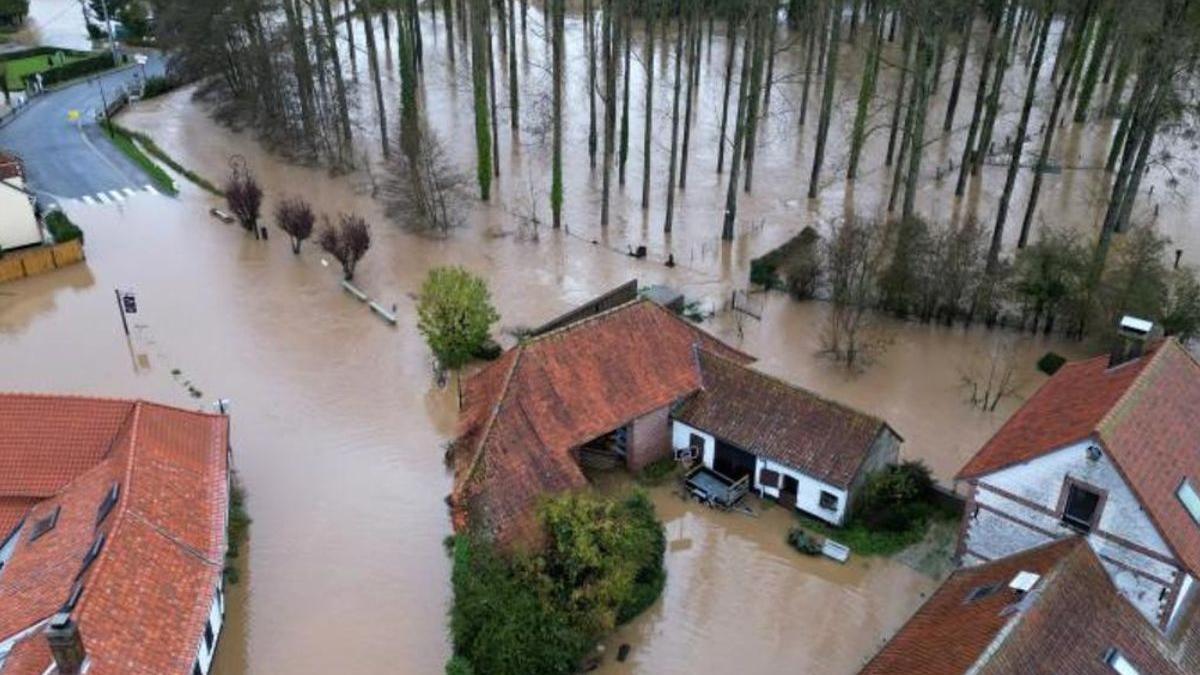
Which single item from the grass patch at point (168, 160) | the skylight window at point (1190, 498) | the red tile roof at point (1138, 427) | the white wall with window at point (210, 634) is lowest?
the white wall with window at point (210, 634)

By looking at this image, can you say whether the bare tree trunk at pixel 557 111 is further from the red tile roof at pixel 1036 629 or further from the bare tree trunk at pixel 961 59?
the red tile roof at pixel 1036 629

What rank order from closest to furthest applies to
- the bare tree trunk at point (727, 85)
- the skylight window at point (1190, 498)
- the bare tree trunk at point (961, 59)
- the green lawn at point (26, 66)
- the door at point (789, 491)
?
the skylight window at point (1190, 498) → the door at point (789, 491) → the bare tree trunk at point (961, 59) → the bare tree trunk at point (727, 85) → the green lawn at point (26, 66)

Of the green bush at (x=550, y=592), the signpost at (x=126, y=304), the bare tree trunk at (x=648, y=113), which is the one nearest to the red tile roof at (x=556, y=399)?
the green bush at (x=550, y=592)

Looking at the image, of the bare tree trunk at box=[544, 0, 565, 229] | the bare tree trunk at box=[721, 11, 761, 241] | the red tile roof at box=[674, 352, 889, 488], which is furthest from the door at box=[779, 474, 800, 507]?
the bare tree trunk at box=[544, 0, 565, 229]

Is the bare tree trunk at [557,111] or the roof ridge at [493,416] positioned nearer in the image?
the roof ridge at [493,416]

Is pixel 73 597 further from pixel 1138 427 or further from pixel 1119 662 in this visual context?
pixel 1138 427

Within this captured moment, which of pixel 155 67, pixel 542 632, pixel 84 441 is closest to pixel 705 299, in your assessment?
pixel 542 632

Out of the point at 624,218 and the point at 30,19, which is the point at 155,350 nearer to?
the point at 624,218

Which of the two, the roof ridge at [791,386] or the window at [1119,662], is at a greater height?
the roof ridge at [791,386]
